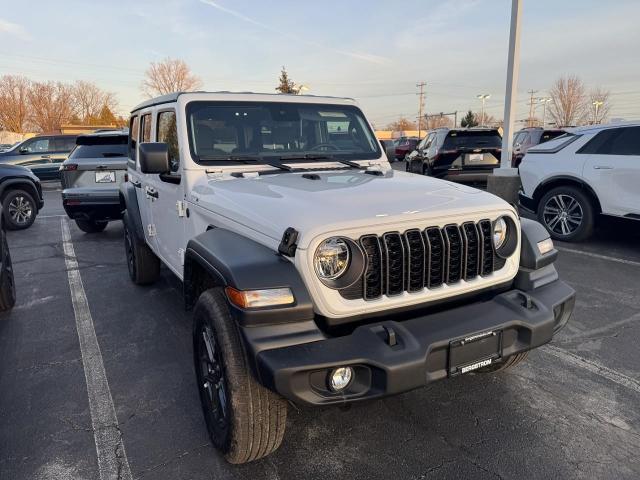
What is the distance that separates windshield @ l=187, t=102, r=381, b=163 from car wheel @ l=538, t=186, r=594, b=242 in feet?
13.7

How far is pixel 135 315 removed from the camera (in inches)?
180

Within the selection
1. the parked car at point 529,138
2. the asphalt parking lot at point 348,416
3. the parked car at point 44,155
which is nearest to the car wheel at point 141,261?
the asphalt parking lot at point 348,416

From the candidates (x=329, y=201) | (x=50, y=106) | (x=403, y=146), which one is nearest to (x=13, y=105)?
(x=50, y=106)

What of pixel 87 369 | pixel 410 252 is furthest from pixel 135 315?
pixel 410 252

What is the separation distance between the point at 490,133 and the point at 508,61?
183 centimetres

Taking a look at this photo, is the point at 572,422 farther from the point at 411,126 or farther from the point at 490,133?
the point at 411,126

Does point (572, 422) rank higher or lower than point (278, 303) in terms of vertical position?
lower

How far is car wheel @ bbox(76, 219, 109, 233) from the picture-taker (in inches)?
333

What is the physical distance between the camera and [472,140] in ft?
37.0

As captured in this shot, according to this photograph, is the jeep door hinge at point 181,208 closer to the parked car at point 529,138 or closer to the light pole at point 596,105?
the parked car at point 529,138

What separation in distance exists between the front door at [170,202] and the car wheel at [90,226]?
16.0ft

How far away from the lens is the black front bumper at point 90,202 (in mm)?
7531

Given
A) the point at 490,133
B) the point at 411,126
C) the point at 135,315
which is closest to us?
the point at 135,315

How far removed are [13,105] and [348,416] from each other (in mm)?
82136
